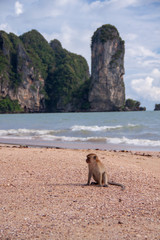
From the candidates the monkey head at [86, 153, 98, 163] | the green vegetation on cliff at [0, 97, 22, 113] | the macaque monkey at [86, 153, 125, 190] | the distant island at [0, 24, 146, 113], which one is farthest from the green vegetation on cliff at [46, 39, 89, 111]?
the monkey head at [86, 153, 98, 163]

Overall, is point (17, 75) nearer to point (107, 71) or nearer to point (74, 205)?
point (107, 71)

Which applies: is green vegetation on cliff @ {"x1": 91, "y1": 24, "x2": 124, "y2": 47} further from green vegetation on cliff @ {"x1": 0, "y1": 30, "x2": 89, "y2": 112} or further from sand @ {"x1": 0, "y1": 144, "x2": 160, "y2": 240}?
sand @ {"x1": 0, "y1": 144, "x2": 160, "y2": 240}

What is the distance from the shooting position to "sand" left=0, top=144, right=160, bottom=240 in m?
3.06

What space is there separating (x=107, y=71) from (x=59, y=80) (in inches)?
1201

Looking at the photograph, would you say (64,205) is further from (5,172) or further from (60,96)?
(60,96)

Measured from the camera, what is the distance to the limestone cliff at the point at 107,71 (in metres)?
104

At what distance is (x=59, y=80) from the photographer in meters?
128

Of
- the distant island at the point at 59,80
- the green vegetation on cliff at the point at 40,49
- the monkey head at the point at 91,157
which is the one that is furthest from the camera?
the green vegetation on cliff at the point at 40,49

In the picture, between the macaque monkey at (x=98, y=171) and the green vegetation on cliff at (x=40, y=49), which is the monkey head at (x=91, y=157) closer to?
the macaque monkey at (x=98, y=171)

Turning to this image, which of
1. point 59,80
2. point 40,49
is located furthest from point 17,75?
point 40,49

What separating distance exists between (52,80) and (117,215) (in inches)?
5115

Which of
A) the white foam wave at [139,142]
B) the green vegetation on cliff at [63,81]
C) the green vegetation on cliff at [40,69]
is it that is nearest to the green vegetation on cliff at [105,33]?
Result: the green vegetation on cliff at [40,69]

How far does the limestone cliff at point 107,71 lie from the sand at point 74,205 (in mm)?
99259

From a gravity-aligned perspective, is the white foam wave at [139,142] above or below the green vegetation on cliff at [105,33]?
below
